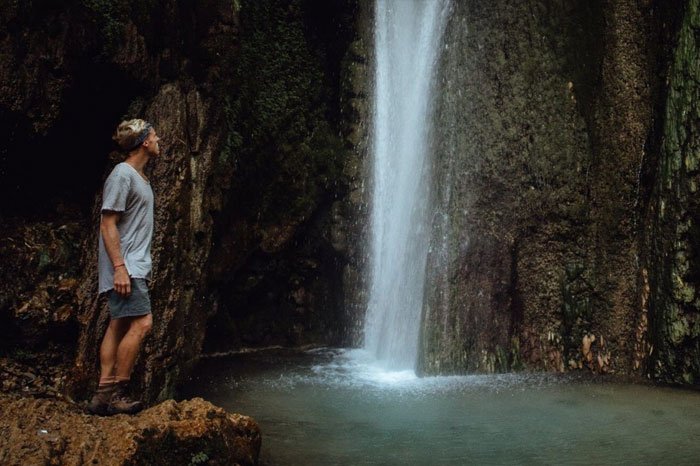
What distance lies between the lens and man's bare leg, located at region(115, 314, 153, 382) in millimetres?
4512

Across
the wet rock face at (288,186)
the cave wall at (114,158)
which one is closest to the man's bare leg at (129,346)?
the cave wall at (114,158)

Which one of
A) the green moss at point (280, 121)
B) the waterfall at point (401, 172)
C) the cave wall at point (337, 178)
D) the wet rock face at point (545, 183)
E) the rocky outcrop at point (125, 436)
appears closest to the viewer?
the rocky outcrop at point (125, 436)

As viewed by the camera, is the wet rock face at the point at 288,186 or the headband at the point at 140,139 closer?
the headband at the point at 140,139

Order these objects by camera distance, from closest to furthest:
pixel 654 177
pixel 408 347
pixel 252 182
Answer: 1. pixel 654 177
2. pixel 408 347
3. pixel 252 182

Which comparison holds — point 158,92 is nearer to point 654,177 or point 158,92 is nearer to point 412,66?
point 412,66

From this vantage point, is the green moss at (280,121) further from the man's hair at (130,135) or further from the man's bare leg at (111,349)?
the man's bare leg at (111,349)

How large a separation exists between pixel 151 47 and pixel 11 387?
2.97 metres

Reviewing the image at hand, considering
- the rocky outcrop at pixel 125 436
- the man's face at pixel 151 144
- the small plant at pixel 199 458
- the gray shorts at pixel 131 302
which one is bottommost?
the small plant at pixel 199 458

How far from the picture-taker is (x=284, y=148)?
33.7 ft

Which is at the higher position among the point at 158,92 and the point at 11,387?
the point at 158,92

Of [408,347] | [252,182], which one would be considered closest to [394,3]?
[252,182]

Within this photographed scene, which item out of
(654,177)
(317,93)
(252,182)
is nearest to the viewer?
(654,177)

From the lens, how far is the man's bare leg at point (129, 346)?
451cm

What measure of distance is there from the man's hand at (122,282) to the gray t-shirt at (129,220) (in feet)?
0.18
